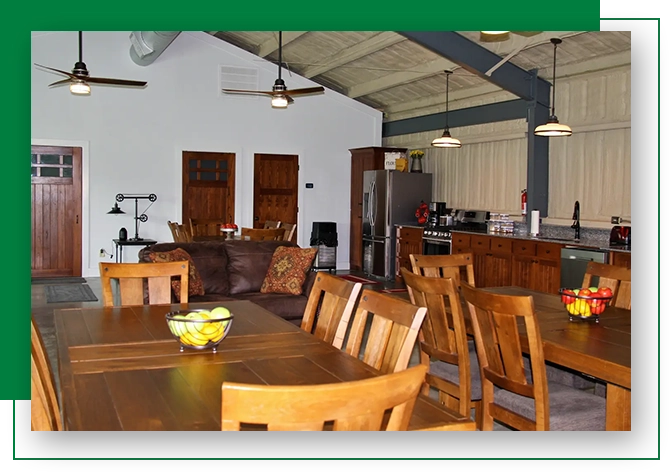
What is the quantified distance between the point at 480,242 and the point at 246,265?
3.72 meters

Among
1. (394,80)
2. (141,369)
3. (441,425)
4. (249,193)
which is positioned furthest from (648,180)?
(249,193)

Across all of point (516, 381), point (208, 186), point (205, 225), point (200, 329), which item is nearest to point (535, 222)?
point (205, 225)

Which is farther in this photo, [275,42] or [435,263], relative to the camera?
[275,42]

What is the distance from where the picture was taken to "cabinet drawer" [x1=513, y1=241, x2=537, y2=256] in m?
7.46

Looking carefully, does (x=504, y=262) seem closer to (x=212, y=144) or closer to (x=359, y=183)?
(x=359, y=183)

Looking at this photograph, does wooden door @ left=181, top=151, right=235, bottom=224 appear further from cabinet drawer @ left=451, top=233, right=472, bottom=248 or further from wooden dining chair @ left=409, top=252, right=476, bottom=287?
wooden dining chair @ left=409, top=252, right=476, bottom=287

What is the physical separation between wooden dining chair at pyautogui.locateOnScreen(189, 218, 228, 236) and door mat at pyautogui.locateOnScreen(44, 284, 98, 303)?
5.19 ft

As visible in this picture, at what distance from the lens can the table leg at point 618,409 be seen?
253 cm

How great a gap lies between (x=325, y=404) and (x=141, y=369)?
3.82ft

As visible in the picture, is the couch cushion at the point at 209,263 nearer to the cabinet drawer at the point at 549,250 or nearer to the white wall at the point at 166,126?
the cabinet drawer at the point at 549,250

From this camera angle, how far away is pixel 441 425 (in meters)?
1.73

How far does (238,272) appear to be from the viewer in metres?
5.87

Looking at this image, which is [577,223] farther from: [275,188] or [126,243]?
[126,243]

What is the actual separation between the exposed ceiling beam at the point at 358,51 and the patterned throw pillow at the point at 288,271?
3827 mm
